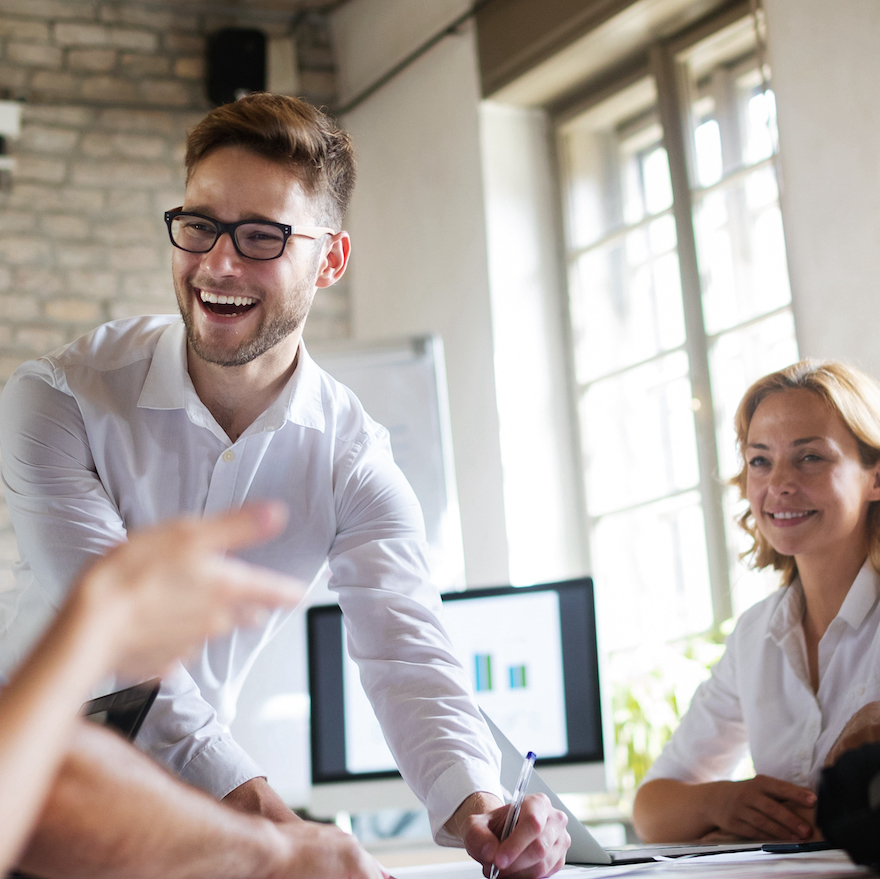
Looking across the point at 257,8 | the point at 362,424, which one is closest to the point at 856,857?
the point at 362,424

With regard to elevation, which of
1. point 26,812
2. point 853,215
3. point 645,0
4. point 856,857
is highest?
point 645,0

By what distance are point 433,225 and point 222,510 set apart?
295cm

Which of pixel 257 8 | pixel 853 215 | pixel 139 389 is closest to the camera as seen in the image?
pixel 139 389

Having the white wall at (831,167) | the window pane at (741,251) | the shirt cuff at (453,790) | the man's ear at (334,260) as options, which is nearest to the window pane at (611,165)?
the window pane at (741,251)

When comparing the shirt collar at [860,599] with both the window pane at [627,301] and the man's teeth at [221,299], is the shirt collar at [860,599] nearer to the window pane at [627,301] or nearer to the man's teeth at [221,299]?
the man's teeth at [221,299]

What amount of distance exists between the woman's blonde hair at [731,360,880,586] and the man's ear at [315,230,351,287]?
0.85 metres

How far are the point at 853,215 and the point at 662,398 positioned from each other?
1.17m

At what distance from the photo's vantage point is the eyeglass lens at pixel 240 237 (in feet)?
5.53

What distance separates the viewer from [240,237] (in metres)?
1.70

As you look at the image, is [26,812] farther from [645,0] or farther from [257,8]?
[257,8]

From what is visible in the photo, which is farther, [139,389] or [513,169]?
[513,169]

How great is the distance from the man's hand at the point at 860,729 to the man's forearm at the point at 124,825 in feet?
3.58

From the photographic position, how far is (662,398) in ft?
12.9

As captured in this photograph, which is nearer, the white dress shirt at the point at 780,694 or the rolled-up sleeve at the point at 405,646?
the rolled-up sleeve at the point at 405,646
